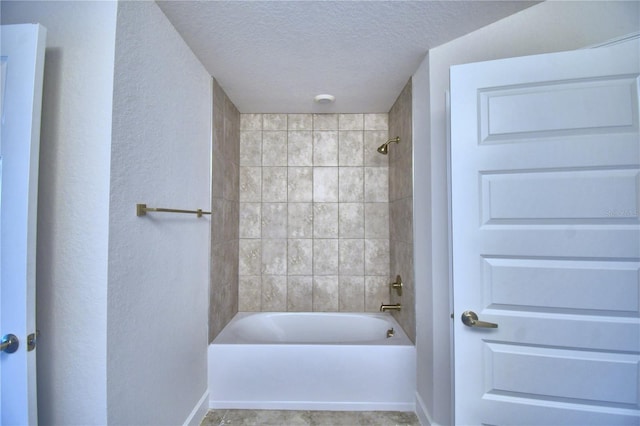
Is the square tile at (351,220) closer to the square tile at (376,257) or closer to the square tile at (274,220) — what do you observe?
the square tile at (376,257)

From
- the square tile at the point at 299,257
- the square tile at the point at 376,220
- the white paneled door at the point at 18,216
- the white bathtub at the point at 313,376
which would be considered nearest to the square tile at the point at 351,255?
the square tile at the point at 376,220

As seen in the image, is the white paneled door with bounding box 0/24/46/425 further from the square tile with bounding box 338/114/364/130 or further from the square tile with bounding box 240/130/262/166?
the square tile with bounding box 338/114/364/130

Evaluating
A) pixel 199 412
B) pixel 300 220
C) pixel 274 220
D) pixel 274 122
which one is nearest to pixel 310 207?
pixel 300 220

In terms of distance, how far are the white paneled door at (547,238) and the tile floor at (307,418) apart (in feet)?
2.70

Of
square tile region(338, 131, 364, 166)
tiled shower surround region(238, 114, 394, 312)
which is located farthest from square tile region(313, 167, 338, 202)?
square tile region(338, 131, 364, 166)

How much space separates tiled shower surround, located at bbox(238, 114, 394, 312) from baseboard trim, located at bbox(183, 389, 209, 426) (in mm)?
891

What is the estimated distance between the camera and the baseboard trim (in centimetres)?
180

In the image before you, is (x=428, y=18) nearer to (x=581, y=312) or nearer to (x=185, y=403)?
(x=581, y=312)

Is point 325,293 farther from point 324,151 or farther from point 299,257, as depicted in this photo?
point 324,151

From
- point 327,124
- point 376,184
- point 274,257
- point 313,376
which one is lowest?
point 313,376

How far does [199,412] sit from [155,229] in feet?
4.12

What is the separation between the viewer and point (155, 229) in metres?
1.43

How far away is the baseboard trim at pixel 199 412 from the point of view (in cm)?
180

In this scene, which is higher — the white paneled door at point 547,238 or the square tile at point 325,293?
the white paneled door at point 547,238
